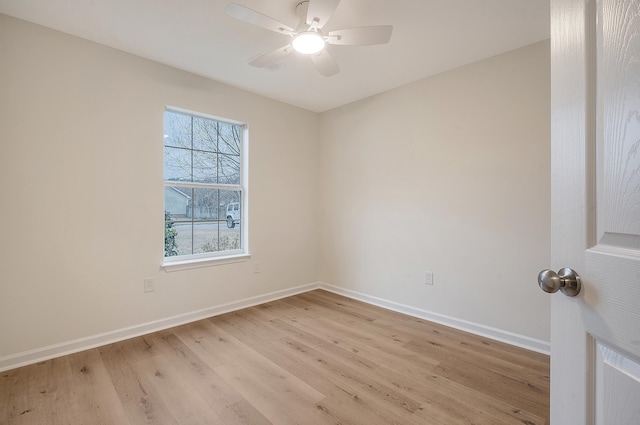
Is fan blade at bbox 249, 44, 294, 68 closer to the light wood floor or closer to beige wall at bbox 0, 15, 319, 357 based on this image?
beige wall at bbox 0, 15, 319, 357

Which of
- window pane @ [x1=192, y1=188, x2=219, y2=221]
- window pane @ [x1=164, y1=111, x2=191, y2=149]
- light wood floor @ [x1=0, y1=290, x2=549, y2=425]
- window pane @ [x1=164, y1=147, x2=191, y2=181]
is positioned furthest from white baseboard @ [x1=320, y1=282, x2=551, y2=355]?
window pane @ [x1=164, y1=111, x2=191, y2=149]

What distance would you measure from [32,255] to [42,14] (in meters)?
1.75

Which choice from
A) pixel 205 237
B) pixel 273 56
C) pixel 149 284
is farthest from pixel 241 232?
pixel 273 56

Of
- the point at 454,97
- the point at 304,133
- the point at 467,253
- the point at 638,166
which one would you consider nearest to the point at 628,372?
the point at 638,166

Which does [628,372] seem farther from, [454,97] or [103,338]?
[103,338]

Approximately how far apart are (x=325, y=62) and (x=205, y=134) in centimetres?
169

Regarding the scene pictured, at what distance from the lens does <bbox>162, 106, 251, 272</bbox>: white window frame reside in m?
2.93

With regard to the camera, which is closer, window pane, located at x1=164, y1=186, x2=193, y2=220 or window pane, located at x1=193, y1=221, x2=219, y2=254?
window pane, located at x1=164, y1=186, x2=193, y2=220

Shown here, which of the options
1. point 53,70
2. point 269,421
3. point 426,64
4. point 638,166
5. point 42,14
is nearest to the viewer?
point 638,166

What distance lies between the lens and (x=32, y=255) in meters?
2.18

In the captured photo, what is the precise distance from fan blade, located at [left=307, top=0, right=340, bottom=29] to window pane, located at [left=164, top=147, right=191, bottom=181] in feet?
6.34

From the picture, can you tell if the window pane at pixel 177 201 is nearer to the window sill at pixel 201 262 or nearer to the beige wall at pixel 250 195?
the beige wall at pixel 250 195

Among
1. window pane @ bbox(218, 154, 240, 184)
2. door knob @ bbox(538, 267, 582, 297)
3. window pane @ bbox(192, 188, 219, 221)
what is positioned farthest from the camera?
window pane @ bbox(218, 154, 240, 184)

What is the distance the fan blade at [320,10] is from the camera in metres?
1.63
